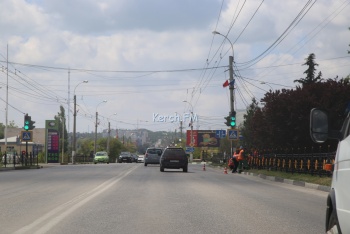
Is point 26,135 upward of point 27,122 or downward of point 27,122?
downward

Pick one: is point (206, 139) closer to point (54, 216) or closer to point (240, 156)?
point (240, 156)

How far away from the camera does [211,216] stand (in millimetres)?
10414

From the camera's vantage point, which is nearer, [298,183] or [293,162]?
[298,183]

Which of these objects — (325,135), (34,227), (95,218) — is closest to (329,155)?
(95,218)

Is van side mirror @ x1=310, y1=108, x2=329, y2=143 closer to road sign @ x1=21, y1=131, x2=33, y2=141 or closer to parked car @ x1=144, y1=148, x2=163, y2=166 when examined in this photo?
road sign @ x1=21, y1=131, x2=33, y2=141

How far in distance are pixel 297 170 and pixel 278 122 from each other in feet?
14.4

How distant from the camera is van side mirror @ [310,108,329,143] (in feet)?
16.7

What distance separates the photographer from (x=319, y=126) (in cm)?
512

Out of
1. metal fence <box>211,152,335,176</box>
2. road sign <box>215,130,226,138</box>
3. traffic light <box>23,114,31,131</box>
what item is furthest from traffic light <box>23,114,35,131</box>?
road sign <box>215,130,226,138</box>

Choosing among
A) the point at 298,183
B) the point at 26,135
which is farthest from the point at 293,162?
the point at 26,135

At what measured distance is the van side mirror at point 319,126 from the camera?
5.09 meters

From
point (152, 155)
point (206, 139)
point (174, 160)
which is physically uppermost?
point (206, 139)

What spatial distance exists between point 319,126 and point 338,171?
0.48 meters

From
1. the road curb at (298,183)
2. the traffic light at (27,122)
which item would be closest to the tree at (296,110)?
the road curb at (298,183)
